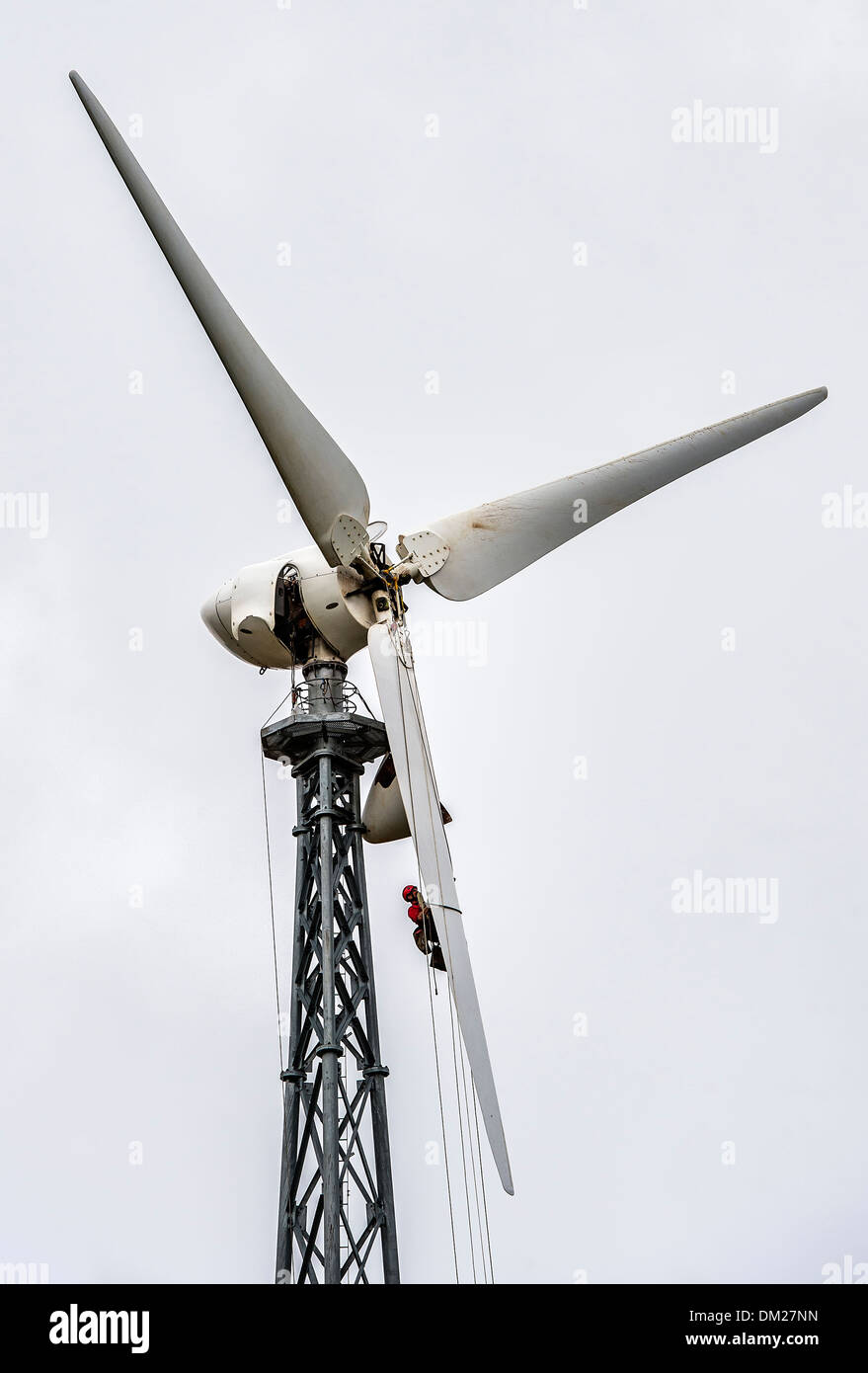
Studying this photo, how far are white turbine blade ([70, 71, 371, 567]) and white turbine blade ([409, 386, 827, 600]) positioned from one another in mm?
3226

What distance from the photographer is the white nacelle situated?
26312 mm

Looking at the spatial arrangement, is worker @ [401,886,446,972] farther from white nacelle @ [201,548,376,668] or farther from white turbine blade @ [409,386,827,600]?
white turbine blade @ [409,386,827,600]

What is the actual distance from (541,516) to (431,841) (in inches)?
242

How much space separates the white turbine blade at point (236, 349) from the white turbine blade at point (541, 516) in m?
3.23

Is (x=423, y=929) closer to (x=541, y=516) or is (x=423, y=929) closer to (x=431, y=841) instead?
(x=431, y=841)

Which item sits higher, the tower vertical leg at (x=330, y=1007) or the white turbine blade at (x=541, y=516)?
the white turbine blade at (x=541, y=516)

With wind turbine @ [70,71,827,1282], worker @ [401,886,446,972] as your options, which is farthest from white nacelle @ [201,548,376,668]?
worker @ [401,886,446,972]

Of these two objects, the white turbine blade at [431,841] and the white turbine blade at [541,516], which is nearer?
the white turbine blade at [431,841]

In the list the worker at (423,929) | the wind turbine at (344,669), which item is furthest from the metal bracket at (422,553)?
the worker at (423,929)

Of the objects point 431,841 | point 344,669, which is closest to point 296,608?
point 344,669

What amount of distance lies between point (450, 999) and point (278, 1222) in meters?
4.10

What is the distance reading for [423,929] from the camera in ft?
80.9

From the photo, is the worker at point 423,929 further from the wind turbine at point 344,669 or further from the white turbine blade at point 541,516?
the white turbine blade at point 541,516

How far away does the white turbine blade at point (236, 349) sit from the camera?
23.7 m
